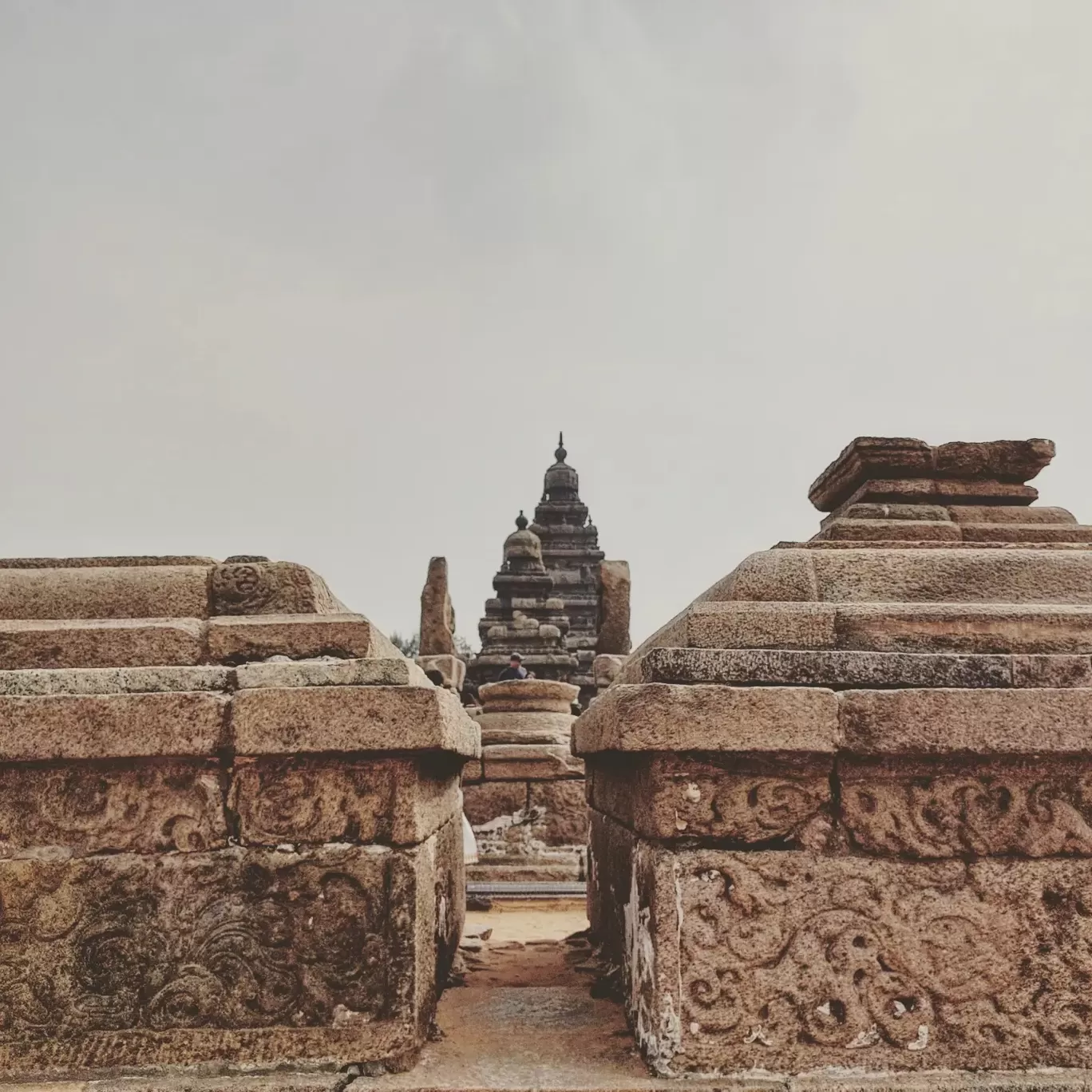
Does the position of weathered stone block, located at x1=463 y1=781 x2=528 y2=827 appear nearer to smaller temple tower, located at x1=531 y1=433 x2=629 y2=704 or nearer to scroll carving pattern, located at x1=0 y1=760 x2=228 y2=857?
scroll carving pattern, located at x1=0 y1=760 x2=228 y2=857

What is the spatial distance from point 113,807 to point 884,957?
183 cm

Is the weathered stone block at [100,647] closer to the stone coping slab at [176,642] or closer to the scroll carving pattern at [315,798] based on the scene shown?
the stone coping slab at [176,642]

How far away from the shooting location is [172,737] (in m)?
2.26

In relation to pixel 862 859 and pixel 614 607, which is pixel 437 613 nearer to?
pixel 614 607

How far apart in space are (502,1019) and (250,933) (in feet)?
Result: 2.71

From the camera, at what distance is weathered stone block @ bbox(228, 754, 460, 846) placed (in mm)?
2299

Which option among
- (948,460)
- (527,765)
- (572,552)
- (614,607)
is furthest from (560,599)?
(948,460)

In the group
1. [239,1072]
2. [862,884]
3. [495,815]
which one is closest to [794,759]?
[862,884]

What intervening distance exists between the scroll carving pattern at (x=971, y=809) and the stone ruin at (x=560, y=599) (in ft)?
40.8

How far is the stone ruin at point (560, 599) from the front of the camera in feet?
55.3

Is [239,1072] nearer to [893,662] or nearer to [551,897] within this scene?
[893,662]

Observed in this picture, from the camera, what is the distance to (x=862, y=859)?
2.24 metres

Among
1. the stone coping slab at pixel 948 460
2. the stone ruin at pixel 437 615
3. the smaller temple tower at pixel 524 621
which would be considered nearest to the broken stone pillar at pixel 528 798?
the stone coping slab at pixel 948 460

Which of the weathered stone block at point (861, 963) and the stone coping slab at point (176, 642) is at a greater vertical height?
the stone coping slab at point (176, 642)
